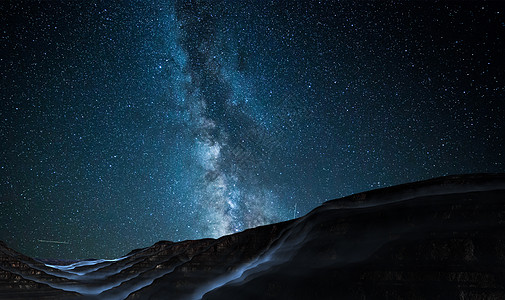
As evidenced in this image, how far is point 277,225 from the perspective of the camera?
12.8 m

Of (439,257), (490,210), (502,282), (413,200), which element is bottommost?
(502,282)

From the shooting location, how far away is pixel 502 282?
5035mm

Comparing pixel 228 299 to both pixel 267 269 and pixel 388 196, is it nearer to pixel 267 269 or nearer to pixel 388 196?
pixel 267 269

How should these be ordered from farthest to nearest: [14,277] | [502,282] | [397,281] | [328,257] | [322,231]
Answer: [14,277] < [322,231] < [328,257] < [397,281] < [502,282]

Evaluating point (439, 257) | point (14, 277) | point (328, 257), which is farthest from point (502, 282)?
point (14, 277)

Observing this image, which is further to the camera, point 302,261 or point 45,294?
point 45,294

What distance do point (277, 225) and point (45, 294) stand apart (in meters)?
9.97

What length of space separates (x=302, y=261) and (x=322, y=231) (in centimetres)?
105

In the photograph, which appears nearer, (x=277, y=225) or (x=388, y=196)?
(x=388, y=196)

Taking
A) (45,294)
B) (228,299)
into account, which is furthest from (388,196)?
(45,294)

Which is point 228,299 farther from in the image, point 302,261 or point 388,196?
point 388,196

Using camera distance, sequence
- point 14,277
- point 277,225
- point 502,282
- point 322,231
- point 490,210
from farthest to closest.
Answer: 1. point 14,277
2. point 277,225
3. point 322,231
4. point 490,210
5. point 502,282

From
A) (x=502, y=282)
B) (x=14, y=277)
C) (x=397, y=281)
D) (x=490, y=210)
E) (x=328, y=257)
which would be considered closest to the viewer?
(x=502, y=282)

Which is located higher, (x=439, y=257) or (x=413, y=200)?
(x=413, y=200)
